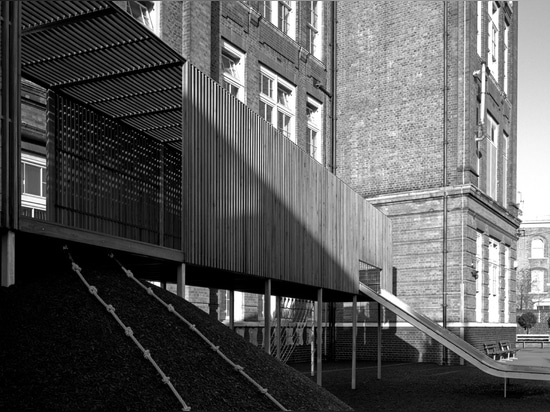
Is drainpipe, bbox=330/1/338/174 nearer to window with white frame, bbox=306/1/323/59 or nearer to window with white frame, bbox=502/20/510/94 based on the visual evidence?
window with white frame, bbox=306/1/323/59

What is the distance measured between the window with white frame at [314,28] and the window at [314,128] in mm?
1956

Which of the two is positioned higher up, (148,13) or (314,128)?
(148,13)

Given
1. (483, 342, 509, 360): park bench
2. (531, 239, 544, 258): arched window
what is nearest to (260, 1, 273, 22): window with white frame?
(483, 342, 509, 360): park bench

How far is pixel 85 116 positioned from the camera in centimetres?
1238

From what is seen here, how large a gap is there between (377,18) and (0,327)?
26217mm

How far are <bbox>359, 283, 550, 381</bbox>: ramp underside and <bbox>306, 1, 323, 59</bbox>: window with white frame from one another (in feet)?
38.5

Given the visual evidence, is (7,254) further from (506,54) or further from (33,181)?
(506,54)

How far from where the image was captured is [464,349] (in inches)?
646

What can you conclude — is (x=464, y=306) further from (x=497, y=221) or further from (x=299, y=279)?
(x=299, y=279)

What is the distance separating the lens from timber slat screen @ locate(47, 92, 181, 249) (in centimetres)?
1165

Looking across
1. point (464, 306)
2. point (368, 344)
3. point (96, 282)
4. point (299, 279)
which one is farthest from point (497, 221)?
point (96, 282)

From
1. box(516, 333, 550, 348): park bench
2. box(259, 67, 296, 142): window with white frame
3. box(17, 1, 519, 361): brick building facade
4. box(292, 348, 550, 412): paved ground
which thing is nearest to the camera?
box(292, 348, 550, 412): paved ground

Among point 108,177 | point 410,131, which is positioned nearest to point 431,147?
point 410,131

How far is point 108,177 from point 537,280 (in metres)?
70.1
